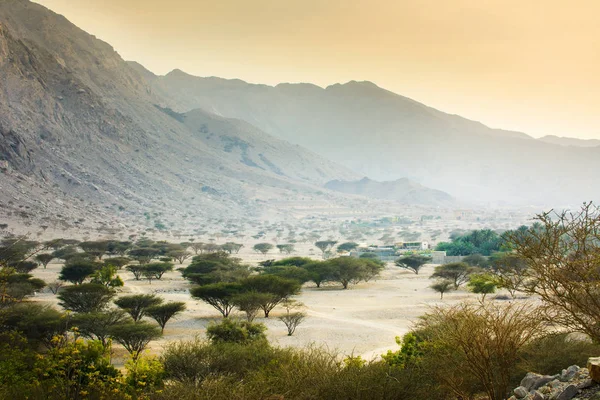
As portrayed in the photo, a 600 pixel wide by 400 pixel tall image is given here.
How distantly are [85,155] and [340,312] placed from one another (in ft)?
360

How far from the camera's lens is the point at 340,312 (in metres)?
40.8

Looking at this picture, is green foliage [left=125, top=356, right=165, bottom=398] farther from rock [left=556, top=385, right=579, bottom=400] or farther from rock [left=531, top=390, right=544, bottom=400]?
rock [left=556, top=385, right=579, bottom=400]

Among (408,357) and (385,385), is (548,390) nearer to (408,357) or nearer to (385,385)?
(385,385)

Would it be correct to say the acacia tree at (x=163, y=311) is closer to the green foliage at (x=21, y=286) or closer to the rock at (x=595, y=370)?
the green foliage at (x=21, y=286)

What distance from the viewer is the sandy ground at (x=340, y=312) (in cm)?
3036

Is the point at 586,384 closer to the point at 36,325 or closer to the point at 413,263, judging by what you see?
the point at 36,325

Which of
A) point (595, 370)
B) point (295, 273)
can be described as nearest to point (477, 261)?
point (295, 273)

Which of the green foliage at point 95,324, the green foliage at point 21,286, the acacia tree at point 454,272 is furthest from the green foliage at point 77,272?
the acacia tree at point 454,272

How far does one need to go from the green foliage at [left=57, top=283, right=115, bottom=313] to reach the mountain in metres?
70.1

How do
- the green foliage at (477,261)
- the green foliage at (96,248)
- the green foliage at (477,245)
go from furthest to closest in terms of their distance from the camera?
the green foliage at (477,245)
the green foliage at (96,248)
the green foliage at (477,261)

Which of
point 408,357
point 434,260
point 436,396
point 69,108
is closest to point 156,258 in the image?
point 434,260

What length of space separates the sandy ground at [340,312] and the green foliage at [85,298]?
14.6ft

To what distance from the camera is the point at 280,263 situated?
2522 inches

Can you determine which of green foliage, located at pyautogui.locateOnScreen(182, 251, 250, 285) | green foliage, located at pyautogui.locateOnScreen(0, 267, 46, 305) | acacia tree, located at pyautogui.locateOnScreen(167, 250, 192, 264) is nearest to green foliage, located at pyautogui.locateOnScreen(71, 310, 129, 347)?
green foliage, located at pyautogui.locateOnScreen(0, 267, 46, 305)
